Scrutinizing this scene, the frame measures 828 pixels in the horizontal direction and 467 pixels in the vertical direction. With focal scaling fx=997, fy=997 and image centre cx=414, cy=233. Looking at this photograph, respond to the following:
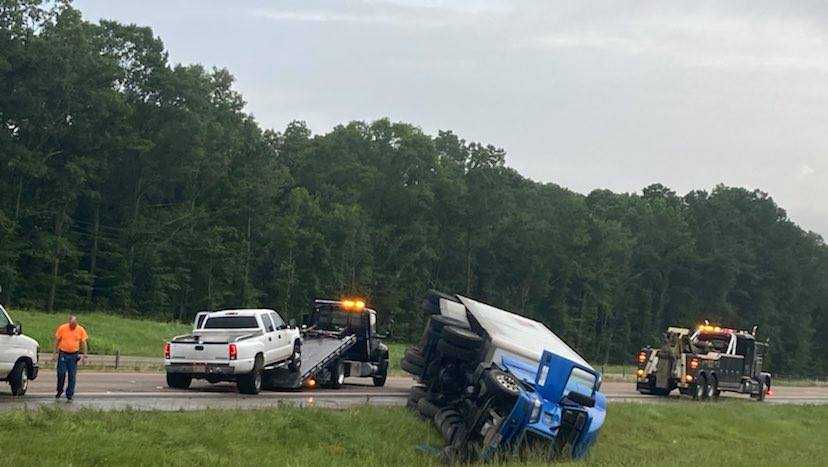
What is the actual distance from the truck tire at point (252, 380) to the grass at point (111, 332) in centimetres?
1845

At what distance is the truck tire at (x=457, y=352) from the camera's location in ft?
55.2

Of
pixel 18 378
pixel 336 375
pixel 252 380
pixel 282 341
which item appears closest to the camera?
pixel 18 378

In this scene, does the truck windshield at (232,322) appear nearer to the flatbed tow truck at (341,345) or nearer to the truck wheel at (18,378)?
the flatbed tow truck at (341,345)

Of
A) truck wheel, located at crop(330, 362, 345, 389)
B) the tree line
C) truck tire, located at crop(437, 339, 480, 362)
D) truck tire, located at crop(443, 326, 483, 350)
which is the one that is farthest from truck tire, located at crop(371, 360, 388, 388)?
the tree line

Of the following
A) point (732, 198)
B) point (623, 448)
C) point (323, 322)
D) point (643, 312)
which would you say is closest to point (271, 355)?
point (323, 322)

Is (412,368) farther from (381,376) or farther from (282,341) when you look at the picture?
(381,376)

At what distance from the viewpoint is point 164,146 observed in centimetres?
7275

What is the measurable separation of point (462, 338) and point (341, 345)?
11195mm

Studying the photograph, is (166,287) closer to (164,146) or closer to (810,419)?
(164,146)

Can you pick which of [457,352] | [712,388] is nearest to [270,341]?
[457,352]

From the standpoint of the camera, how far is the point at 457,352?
17.1 m

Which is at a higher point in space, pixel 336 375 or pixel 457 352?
pixel 457 352

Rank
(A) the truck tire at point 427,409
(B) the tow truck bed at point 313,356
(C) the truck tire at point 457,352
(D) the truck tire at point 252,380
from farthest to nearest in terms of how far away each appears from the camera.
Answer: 1. (B) the tow truck bed at point 313,356
2. (D) the truck tire at point 252,380
3. (A) the truck tire at point 427,409
4. (C) the truck tire at point 457,352

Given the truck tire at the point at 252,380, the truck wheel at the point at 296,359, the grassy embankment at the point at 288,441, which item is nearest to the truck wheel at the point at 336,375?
the truck wheel at the point at 296,359
